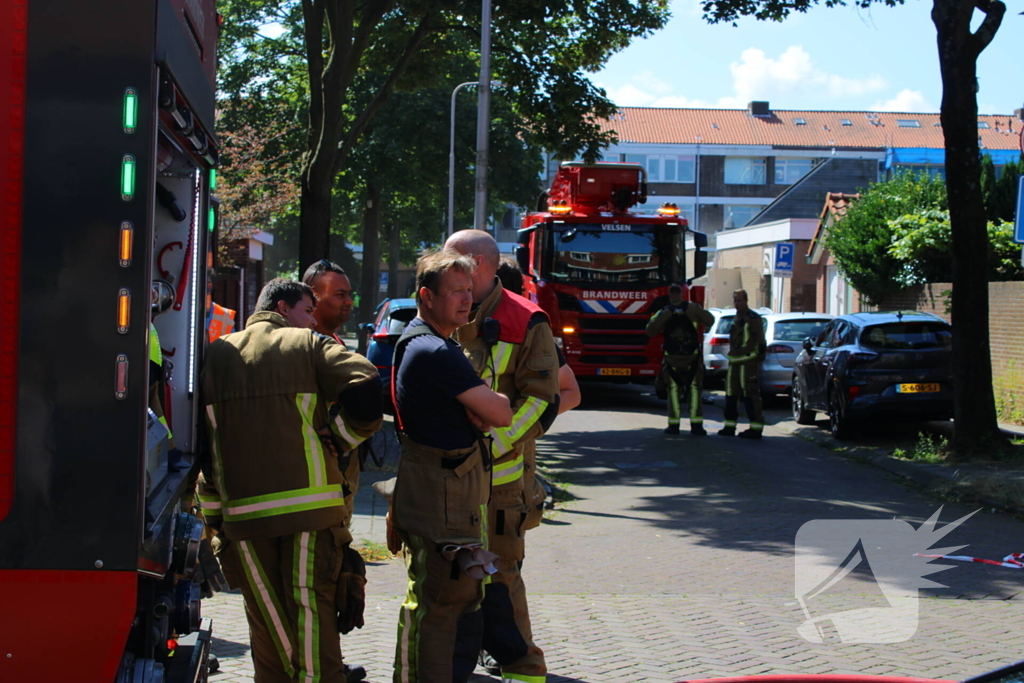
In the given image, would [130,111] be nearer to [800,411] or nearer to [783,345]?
[800,411]

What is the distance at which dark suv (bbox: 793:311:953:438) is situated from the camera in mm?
13453

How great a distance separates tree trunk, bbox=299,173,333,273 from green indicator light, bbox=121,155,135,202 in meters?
10.5

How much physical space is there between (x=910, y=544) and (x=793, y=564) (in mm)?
1146

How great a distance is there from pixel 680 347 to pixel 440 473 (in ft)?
34.3

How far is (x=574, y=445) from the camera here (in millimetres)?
13750

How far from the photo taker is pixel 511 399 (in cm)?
441

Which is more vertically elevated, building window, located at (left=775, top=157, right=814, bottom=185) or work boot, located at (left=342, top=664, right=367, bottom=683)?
building window, located at (left=775, top=157, right=814, bottom=185)

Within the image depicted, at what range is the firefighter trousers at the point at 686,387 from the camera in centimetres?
1400

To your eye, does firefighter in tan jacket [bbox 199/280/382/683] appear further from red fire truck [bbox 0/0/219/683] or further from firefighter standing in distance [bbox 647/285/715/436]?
firefighter standing in distance [bbox 647/285/715/436]

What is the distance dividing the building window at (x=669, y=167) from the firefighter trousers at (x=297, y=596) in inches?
2557

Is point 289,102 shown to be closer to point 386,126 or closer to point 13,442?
point 386,126

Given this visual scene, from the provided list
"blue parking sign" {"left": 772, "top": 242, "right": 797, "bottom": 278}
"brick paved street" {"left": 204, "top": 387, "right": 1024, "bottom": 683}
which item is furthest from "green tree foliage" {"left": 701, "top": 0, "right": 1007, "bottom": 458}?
"blue parking sign" {"left": 772, "top": 242, "right": 797, "bottom": 278}

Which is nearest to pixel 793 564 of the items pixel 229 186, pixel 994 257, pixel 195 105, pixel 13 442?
pixel 195 105

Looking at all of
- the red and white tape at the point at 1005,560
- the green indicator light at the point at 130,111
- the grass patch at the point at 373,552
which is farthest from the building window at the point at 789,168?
the green indicator light at the point at 130,111
